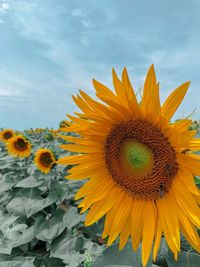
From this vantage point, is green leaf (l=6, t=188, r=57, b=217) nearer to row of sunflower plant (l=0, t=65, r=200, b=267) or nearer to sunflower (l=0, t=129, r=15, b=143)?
row of sunflower plant (l=0, t=65, r=200, b=267)

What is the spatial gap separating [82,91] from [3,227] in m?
2.07

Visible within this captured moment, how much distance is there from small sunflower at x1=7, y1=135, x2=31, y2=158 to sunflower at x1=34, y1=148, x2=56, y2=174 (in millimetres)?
885

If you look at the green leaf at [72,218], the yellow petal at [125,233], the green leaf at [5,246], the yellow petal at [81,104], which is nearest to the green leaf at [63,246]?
the green leaf at [72,218]

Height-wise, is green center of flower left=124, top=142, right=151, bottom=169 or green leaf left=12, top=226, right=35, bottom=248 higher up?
green center of flower left=124, top=142, right=151, bottom=169

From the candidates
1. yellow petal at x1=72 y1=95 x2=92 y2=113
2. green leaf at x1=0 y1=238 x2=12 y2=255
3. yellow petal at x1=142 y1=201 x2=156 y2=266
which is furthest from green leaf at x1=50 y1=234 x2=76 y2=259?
yellow petal at x1=72 y1=95 x2=92 y2=113

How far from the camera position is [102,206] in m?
1.84

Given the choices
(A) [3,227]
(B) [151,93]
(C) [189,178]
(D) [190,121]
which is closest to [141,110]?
(B) [151,93]

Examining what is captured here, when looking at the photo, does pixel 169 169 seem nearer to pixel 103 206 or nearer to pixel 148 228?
pixel 148 228

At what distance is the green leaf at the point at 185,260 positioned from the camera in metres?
1.56

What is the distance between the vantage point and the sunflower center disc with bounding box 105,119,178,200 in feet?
5.27

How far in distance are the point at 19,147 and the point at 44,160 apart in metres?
1.08

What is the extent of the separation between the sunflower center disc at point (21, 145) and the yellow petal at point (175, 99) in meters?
4.59

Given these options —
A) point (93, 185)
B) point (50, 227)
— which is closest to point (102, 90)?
point (93, 185)

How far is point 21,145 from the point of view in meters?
5.77
